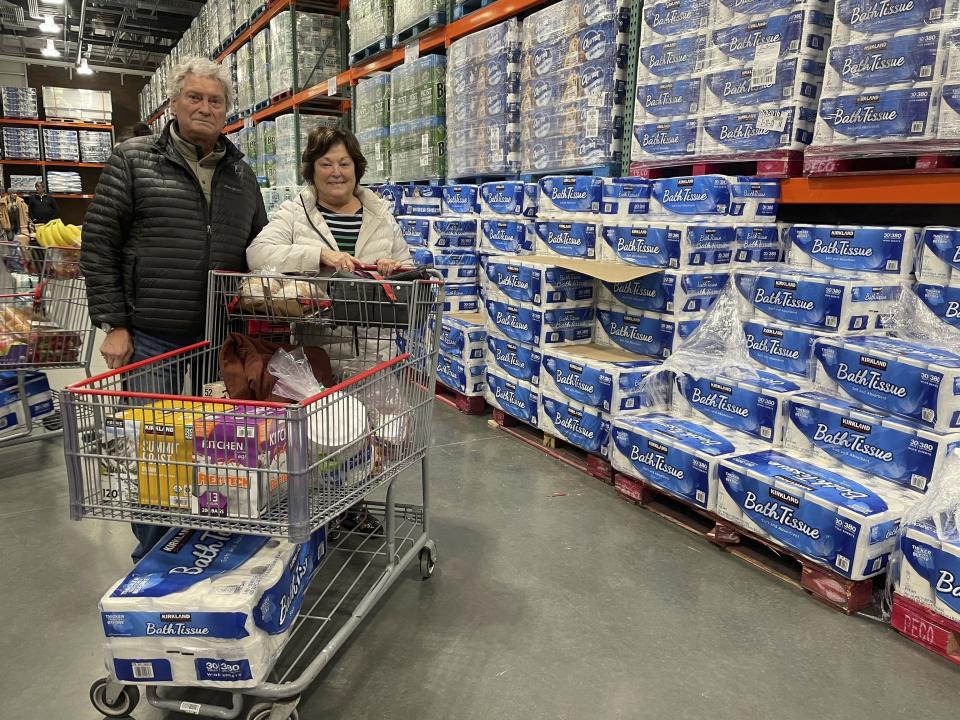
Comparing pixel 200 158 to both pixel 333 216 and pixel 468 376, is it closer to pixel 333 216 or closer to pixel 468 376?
pixel 333 216

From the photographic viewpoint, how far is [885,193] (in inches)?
119

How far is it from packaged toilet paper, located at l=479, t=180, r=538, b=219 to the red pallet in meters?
3.20

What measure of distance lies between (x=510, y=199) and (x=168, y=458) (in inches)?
138

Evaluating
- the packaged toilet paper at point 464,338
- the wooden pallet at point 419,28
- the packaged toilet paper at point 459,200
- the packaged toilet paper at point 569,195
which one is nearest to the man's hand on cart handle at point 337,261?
the packaged toilet paper at point 569,195

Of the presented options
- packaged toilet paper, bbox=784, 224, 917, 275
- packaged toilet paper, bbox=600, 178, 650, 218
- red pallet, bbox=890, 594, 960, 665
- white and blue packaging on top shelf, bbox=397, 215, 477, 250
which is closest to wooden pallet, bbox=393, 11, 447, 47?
white and blue packaging on top shelf, bbox=397, 215, 477, 250

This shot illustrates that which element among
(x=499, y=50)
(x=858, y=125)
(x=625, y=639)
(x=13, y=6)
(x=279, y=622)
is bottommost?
(x=625, y=639)

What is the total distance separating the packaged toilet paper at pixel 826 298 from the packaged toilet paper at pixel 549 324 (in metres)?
1.17

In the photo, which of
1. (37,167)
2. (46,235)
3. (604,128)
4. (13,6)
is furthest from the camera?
(37,167)

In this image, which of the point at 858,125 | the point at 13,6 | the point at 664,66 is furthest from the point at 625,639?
the point at 13,6

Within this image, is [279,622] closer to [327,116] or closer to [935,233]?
[935,233]

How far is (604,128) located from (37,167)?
18.3 meters

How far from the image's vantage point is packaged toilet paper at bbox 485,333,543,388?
420 centimetres

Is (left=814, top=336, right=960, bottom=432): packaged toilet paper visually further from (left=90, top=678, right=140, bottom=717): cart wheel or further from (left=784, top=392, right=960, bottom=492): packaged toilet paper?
(left=90, top=678, right=140, bottom=717): cart wheel

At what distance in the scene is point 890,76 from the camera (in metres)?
2.86
